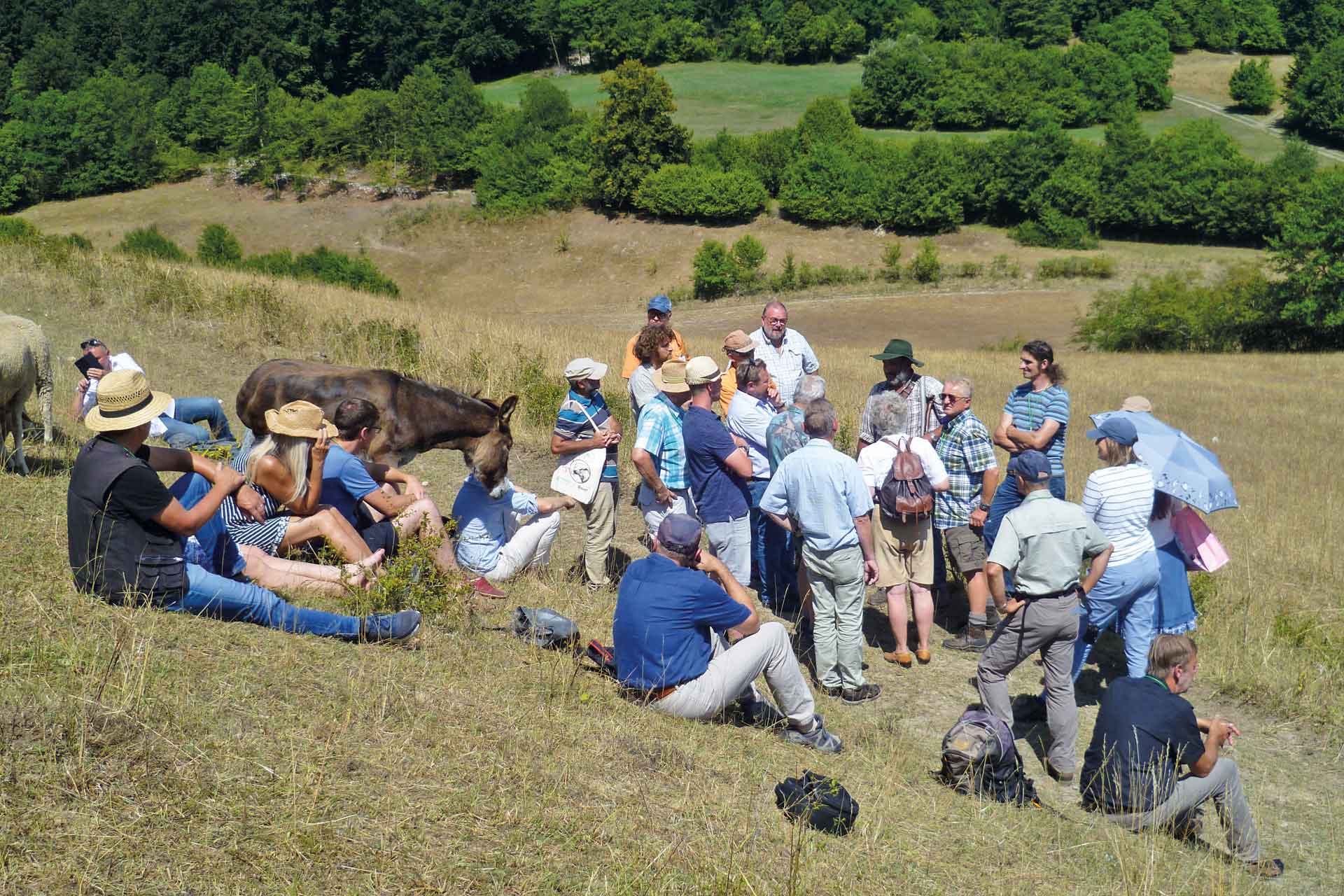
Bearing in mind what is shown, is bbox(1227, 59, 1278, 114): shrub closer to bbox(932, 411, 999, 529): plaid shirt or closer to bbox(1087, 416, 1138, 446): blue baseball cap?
bbox(932, 411, 999, 529): plaid shirt

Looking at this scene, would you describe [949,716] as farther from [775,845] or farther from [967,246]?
[967,246]

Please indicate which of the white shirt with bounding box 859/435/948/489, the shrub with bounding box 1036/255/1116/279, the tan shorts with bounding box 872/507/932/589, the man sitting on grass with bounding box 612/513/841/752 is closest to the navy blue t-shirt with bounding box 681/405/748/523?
the white shirt with bounding box 859/435/948/489

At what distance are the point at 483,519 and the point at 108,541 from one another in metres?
2.73

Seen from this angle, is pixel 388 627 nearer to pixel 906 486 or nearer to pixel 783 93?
pixel 906 486

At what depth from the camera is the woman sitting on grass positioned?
741cm

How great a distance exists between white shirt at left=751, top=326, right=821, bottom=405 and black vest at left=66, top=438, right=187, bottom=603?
→ 494 centimetres

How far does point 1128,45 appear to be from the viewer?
90.1m

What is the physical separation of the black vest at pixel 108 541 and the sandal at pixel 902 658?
15.7ft

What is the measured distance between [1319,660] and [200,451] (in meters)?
8.78

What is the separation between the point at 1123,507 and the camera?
6.74 metres

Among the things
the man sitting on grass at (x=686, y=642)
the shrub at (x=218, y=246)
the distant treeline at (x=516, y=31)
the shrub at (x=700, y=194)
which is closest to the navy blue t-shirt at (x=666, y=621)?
the man sitting on grass at (x=686, y=642)

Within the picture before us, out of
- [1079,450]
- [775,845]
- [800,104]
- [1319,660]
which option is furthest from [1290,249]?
[800,104]

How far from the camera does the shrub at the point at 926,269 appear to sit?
2020 inches

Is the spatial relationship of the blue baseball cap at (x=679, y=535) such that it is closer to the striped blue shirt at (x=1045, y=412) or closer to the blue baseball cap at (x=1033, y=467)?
the blue baseball cap at (x=1033, y=467)
